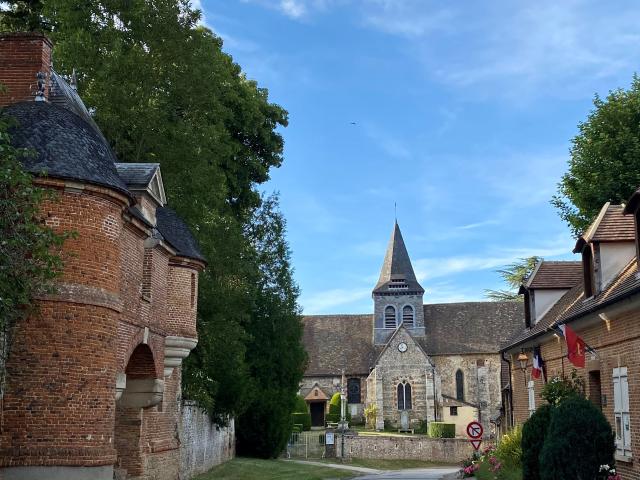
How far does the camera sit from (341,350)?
71.7 m

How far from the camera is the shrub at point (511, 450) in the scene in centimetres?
2267

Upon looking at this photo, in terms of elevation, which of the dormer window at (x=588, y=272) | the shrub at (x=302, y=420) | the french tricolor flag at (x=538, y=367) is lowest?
the shrub at (x=302, y=420)

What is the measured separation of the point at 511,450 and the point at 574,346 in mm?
7868

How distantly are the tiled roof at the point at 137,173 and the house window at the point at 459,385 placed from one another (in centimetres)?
5619

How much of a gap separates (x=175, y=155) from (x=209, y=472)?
42.7 feet

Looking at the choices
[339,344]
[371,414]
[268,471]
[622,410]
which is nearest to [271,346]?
[268,471]

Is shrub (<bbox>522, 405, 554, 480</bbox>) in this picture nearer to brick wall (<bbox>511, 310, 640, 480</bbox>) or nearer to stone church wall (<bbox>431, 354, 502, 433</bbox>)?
brick wall (<bbox>511, 310, 640, 480</bbox>)

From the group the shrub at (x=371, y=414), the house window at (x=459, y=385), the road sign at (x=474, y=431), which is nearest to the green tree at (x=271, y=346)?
the road sign at (x=474, y=431)

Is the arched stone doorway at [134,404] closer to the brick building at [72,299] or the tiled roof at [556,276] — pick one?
the brick building at [72,299]

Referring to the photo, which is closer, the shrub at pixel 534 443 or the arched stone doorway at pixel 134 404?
the shrub at pixel 534 443

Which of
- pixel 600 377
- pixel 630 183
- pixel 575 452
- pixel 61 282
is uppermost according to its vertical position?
pixel 630 183

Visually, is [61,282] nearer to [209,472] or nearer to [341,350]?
[209,472]

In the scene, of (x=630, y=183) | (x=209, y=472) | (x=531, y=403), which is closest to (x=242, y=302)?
(x=209, y=472)

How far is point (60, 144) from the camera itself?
12.9 metres
